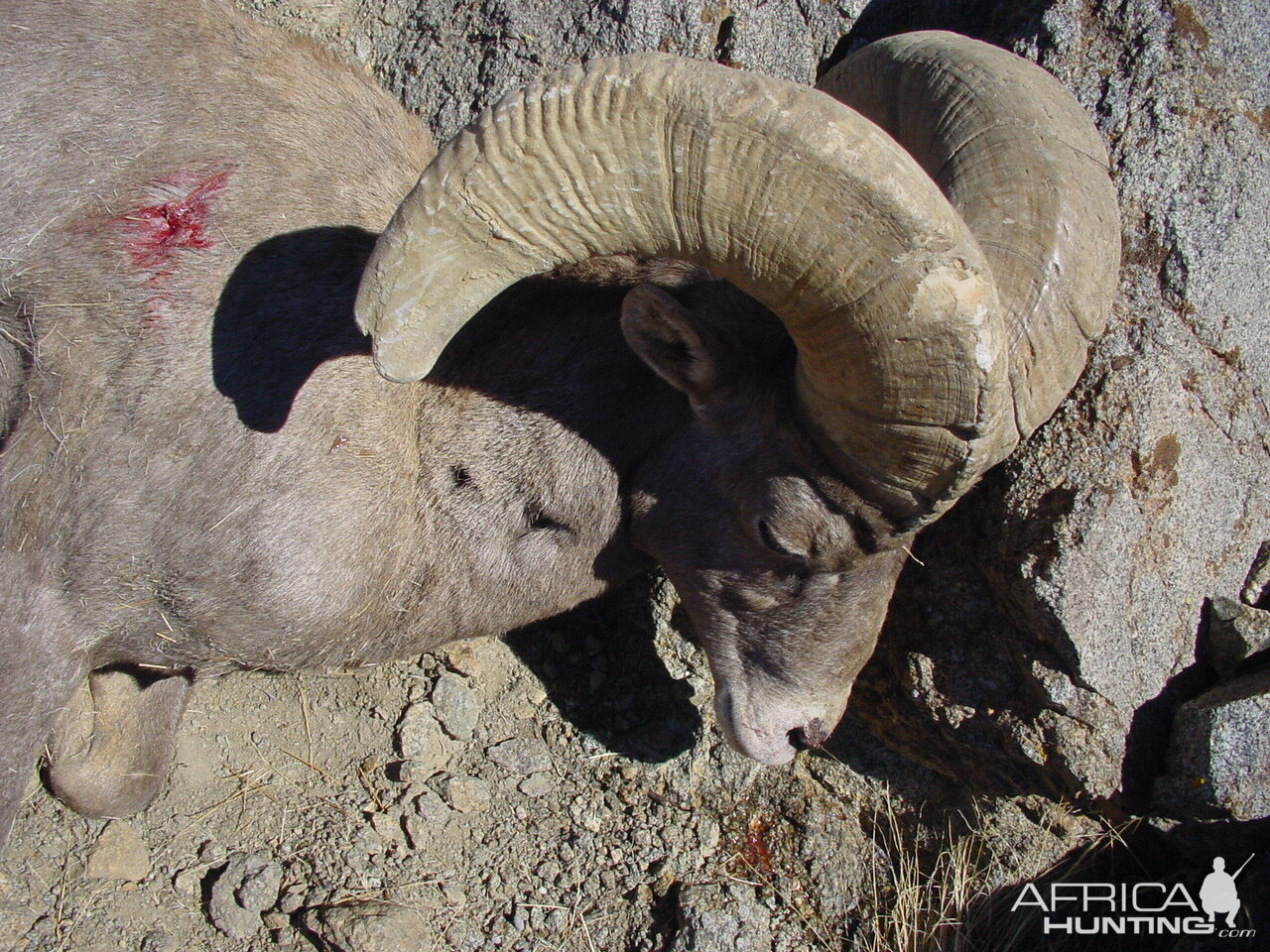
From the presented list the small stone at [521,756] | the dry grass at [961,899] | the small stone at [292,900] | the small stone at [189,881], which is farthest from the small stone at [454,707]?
the dry grass at [961,899]

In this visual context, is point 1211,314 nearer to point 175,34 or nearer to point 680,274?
point 680,274

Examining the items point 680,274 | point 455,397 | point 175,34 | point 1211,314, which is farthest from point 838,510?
point 175,34

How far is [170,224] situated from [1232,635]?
4496 millimetres

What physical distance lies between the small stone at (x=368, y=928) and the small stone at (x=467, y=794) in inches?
21.2

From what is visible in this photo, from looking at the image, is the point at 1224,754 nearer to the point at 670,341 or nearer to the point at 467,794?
the point at 670,341

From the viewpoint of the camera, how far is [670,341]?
396cm

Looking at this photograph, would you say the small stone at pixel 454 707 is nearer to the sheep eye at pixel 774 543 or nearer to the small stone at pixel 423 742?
the small stone at pixel 423 742

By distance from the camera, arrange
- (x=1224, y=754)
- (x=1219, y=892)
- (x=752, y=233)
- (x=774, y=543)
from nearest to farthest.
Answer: (x=752, y=233), (x=774, y=543), (x=1224, y=754), (x=1219, y=892)

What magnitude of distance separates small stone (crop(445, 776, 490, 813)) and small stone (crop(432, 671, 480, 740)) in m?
0.23

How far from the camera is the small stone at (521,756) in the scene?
5613mm

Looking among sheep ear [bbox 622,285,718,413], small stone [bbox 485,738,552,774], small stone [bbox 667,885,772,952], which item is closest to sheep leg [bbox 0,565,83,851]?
small stone [bbox 485,738,552,774]

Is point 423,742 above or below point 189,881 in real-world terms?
above

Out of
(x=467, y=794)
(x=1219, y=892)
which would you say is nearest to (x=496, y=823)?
(x=467, y=794)

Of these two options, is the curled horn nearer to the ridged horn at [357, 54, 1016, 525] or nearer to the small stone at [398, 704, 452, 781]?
the ridged horn at [357, 54, 1016, 525]
